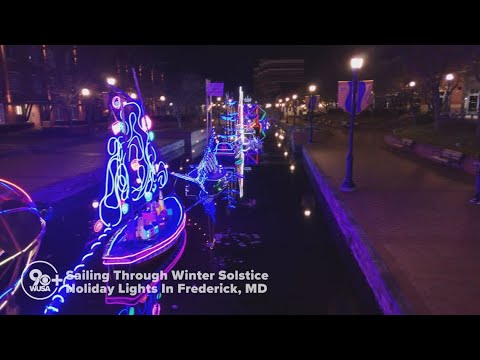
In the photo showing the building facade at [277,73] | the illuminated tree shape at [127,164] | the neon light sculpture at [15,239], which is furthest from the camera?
the building facade at [277,73]

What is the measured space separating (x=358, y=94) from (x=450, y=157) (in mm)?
6146

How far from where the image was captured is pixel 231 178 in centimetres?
1773

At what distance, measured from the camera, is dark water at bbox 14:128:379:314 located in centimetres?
658

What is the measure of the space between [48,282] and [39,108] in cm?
3873

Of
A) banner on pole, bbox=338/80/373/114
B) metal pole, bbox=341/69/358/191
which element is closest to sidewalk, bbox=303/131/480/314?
metal pole, bbox=341/69/358/191

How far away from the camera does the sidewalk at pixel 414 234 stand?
5.57m

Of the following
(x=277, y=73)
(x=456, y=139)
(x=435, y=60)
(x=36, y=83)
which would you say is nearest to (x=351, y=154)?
(x=456, y=139)

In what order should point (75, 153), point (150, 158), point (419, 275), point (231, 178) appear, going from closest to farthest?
point (419, 275) → point (150, 158) → point (231, 178) → point (75, 153)

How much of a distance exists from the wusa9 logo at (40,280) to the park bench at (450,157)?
1521 cm

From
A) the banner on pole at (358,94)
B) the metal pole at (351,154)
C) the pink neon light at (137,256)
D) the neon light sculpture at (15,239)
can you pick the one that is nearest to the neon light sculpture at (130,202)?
the pink neon light at (137,256)

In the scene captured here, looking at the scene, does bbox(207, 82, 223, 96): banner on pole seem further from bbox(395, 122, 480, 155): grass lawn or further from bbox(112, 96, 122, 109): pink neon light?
bbox(112, 96, 122, 109): pink neon light

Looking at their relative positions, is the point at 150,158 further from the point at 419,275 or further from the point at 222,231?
the point at 419,275

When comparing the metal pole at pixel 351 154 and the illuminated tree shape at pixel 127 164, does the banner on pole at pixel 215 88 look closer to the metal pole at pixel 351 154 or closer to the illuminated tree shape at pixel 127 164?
the metal pole at pixel 351 154

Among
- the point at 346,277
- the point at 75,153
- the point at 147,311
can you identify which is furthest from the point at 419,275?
the point at 75,153
